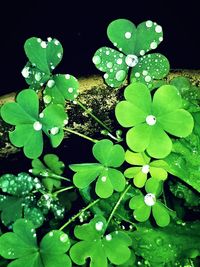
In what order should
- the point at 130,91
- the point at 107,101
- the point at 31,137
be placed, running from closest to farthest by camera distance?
the point at 130,91
the point at 31,137
the point at 107,101

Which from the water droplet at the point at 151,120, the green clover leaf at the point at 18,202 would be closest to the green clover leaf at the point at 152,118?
the water droplet at the point at 151,120

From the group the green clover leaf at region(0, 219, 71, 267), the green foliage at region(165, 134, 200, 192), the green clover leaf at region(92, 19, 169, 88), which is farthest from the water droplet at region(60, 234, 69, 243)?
the green clover leaf at region(92, 19, 169, 88)

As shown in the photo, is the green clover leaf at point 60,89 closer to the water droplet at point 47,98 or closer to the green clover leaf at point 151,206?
the water droplet at point 47,98

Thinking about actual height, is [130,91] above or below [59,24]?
above

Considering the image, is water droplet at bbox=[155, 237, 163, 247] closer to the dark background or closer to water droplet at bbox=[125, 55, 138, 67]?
water droplet at bbox=[125, 55, 138, 67]

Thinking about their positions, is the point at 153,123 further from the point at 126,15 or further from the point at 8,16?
the point at 8,16

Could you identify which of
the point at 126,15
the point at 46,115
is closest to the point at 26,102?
the point at 46,115
